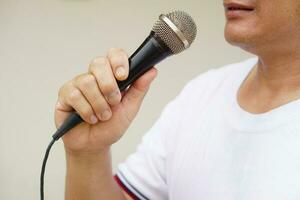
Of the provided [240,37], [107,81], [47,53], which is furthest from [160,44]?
[47,53]

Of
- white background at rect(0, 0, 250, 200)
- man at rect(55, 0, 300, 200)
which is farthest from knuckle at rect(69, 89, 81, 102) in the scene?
white background at rect(0, 0, 250, 200)

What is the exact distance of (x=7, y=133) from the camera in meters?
1.68

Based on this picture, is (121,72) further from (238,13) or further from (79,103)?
(238,13)

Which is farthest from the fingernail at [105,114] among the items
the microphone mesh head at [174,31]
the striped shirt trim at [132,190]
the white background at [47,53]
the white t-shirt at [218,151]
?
the white background at [47,53]

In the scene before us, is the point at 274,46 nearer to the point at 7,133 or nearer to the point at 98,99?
the point at 98,99

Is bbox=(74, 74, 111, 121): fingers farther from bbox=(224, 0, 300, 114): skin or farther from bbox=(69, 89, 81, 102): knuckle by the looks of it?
bbox=(224, 0, 300, 114): skin

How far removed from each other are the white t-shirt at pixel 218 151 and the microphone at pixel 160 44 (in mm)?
263

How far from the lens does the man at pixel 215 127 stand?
0.74m

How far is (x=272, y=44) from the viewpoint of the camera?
86 cm

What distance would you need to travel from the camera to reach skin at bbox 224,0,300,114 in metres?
0.84

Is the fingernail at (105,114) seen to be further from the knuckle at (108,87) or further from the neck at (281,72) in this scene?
the neck at (281,72)

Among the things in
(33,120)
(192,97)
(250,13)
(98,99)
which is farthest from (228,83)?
(33,120)

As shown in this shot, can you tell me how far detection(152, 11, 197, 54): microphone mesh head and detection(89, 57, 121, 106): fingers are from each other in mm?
108

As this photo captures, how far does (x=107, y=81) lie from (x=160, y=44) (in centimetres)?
11
